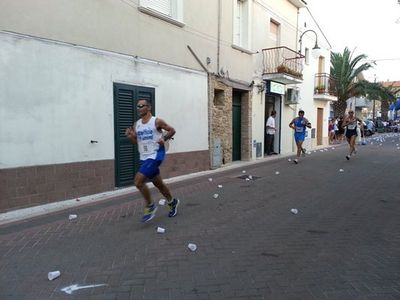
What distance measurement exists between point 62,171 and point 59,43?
236 centimetres

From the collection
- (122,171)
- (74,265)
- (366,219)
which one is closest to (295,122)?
(122,171)

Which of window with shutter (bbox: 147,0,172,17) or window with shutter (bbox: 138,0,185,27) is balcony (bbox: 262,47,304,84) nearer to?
window with shutter (bbox: 138,0,185,27)

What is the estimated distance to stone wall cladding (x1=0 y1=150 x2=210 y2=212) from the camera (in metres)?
6.70

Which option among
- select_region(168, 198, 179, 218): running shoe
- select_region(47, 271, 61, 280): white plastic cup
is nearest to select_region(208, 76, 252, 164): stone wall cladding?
select_region(168, 198, 179, 218): running shoe

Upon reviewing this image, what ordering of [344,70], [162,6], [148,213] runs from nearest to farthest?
[148,213]
[162,6]
[344,70]

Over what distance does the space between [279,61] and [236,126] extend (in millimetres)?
3777

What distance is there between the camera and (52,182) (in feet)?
24.3

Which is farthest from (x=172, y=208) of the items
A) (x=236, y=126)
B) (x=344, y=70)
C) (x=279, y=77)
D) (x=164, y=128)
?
(x=344, y=70)

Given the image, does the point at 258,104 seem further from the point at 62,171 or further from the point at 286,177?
the point at 62,171

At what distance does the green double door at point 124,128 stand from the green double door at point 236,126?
228 inches

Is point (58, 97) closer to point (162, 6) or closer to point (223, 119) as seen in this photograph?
point (162, 6)

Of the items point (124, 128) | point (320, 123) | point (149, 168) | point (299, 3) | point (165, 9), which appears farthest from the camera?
point (320, 123)

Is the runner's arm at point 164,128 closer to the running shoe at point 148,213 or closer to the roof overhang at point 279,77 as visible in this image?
the running shoe at point 148,213

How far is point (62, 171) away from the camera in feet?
25.0
